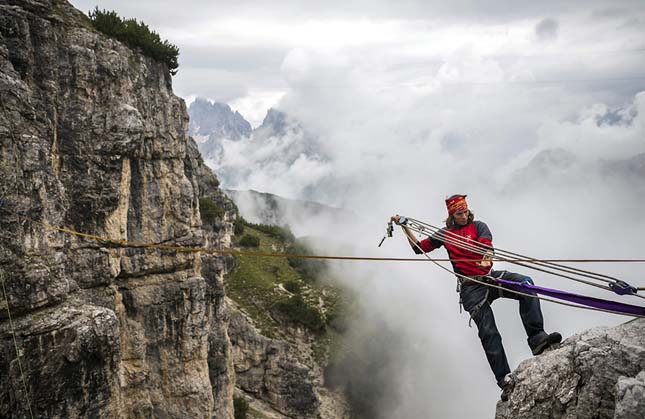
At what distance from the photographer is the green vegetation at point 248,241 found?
236ft

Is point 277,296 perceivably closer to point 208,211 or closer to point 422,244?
point 208,211

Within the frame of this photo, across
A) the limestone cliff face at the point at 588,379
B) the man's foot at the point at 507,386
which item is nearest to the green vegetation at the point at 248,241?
the man's foot at the point at 507,386

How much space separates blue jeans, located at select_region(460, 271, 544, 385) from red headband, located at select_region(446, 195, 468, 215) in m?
1.72

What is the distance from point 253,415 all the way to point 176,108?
35.8 metres

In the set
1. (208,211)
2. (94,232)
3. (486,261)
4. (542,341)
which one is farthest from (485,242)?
(208,211)

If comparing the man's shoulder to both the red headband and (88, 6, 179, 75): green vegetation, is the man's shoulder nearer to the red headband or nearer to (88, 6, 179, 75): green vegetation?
the red headband

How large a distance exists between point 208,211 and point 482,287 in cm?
4524

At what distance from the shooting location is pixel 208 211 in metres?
52.1

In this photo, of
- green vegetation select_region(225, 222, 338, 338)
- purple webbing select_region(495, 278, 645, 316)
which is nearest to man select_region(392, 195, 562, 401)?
purple webbing select_region(495, 278, 645, 316)

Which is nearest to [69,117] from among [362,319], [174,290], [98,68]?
[98,68]

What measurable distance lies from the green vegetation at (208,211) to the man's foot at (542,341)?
46.1 metres

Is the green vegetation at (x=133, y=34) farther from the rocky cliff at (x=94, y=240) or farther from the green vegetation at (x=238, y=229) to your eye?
the green vegetation at (x=238, y=229)

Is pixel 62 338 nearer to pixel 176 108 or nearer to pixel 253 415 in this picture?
pixel 176 108

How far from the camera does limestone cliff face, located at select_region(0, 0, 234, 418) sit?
15211mm
